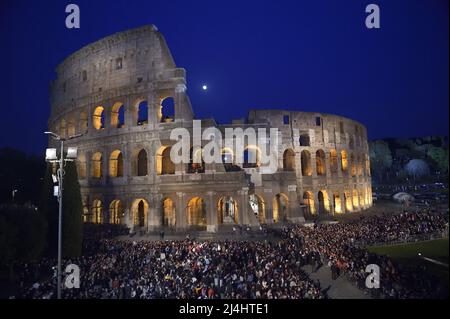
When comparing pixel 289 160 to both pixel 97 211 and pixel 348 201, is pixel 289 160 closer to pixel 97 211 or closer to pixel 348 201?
pixel 348 201

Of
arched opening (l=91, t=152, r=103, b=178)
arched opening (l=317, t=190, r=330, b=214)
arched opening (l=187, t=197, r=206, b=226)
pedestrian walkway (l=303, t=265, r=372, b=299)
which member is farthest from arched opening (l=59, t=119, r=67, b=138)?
pedestrian walkway (l=303, t=265, r=372, b=299)

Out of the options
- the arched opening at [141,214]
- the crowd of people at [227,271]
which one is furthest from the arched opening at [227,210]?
the crowd of people at [227,271]

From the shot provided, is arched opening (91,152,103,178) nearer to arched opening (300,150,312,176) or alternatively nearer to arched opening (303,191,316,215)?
arched opening (303,191,316,215)

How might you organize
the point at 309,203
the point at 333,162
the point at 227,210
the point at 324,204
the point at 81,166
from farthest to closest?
the point at 333,162 → the point at 227,210 → the point at 324,204 → the point at 309,203 → the point at 81,166

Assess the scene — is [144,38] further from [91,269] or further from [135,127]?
[91,269]

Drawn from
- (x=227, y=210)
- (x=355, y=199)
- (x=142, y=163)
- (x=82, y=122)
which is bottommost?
(x=227, y=210)

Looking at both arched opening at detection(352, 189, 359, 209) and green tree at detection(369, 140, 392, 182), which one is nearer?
arched opening at detection(352, 189, 359, 209)

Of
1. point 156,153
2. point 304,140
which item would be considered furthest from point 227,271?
point 304,140
